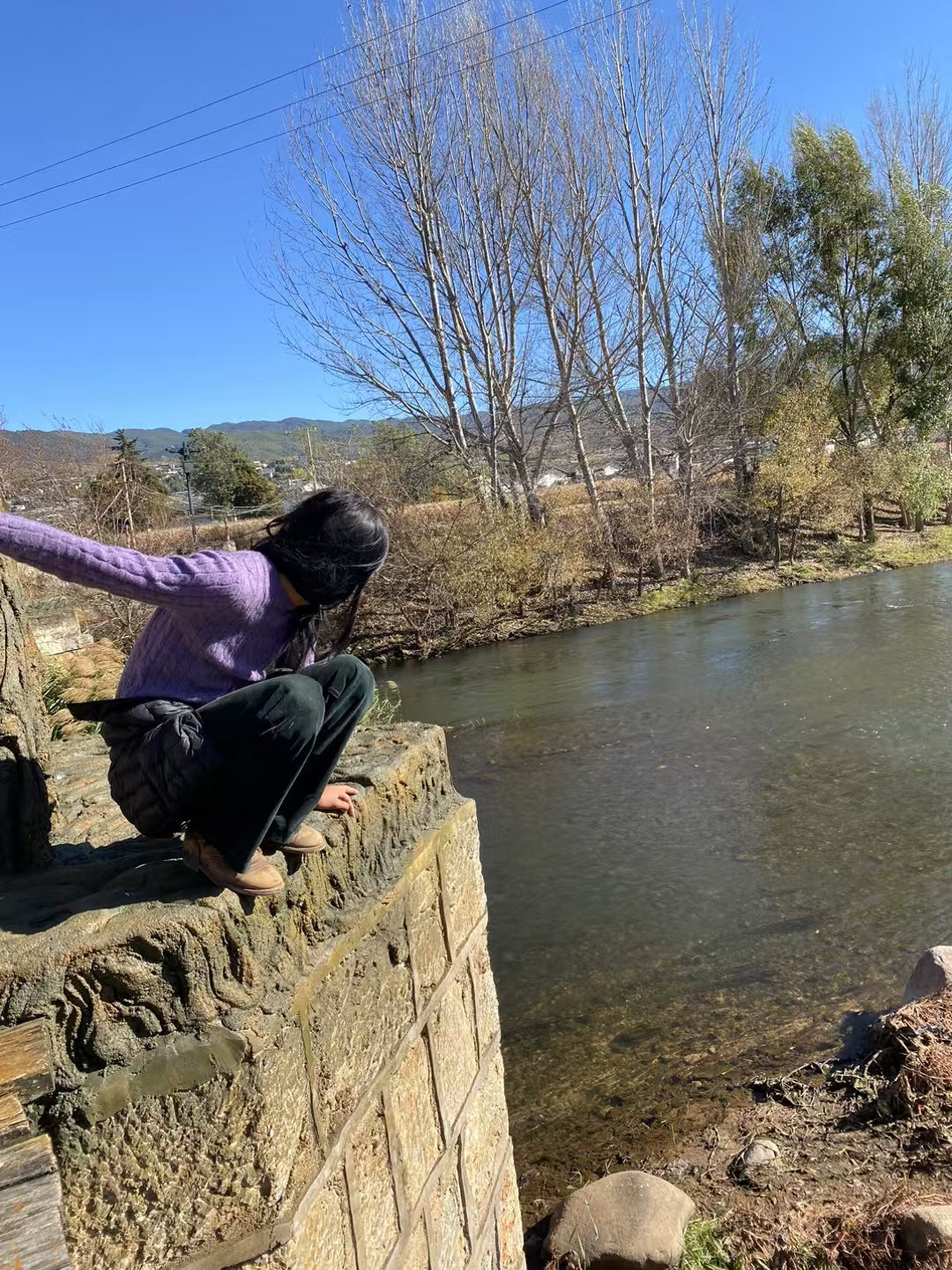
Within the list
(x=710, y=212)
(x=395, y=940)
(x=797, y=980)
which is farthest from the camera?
(x=710, y=212)

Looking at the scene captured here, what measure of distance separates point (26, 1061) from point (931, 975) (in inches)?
187

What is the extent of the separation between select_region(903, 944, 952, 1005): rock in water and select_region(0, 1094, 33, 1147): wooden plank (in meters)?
4.63

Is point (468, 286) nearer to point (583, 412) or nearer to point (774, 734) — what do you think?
point (583, 412)

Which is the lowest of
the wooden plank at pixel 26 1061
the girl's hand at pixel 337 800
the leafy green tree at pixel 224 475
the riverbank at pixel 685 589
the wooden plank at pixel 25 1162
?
the riverbank at pixel 685 589

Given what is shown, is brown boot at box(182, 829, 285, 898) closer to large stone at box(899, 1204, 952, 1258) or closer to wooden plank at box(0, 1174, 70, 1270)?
wooden plank at box(0, 1174, 70, 1270)

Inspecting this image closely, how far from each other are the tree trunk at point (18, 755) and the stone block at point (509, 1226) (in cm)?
173

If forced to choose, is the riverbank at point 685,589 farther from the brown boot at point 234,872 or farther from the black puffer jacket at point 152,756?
the brown boot at point 234,872

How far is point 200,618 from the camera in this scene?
205 centimetres

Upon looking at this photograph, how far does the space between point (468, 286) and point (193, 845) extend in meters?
22.0

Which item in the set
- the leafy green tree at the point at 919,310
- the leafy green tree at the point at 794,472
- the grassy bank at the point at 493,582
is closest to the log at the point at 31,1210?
the grassy bank at the point at 493,582

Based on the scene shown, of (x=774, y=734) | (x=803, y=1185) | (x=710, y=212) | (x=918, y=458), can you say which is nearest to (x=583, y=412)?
(x=710, y=212)

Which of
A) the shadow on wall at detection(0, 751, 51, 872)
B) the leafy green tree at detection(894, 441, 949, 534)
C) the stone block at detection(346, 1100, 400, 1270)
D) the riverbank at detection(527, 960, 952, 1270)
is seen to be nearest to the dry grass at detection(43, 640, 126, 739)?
the shadow on wall at detection(0, 751, 51, 872)

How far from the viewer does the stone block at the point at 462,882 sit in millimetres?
2578

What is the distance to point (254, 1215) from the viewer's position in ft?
5.45
